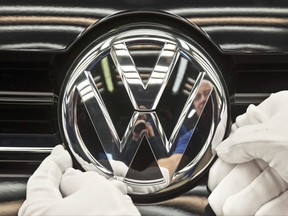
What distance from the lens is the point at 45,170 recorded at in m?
0.85

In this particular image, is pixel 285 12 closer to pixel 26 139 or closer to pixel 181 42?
pixel 181 42

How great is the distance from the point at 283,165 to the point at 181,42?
246mm

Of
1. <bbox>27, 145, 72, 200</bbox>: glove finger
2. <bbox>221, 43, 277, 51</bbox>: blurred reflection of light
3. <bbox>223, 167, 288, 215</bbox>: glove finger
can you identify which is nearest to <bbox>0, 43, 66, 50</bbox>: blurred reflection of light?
<bbox>27, 145, 72, 200</bbox>: glove finger

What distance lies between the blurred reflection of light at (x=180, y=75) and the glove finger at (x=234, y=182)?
0.17m

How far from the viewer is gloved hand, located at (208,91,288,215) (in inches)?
32.5

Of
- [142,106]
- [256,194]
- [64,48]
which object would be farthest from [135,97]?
[256,194]

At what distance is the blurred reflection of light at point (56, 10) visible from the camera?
0.83 meters

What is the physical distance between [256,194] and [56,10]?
42 cm

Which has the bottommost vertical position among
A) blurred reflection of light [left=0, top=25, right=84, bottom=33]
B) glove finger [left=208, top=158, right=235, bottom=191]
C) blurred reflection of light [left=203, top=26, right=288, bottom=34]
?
glove finger [left=208, top=158, right=235, bottom=191]

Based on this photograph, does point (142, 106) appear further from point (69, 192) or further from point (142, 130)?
point (69, 192)

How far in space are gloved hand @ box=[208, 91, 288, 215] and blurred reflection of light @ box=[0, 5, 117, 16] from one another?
0.92ft

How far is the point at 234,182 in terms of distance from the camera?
87 centimetres

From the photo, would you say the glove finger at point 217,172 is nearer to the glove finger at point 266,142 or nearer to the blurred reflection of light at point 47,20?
the glove finger at point 266,142

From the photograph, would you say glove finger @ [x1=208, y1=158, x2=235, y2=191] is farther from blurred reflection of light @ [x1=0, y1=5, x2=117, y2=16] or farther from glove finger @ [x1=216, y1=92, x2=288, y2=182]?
blurred reflection of light @ [x1=0, y1=5, x2=117, y2=16]
